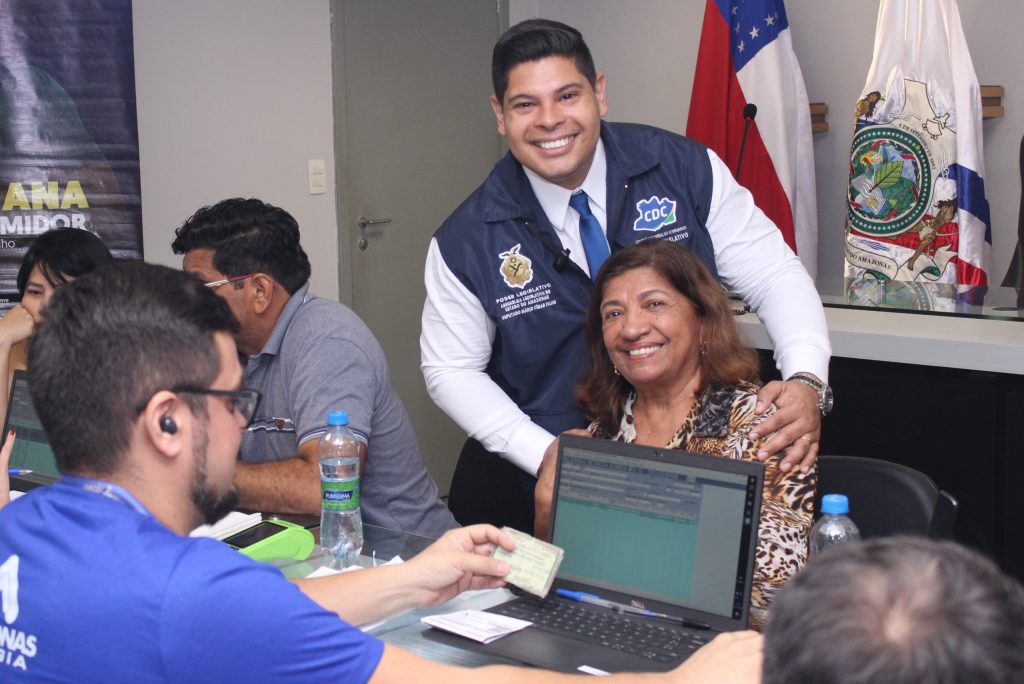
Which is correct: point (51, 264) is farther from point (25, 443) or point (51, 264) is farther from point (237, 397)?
point (237, 397)

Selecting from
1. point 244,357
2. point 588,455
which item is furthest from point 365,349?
point 588,455

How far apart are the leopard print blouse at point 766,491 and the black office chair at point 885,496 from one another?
0.12 m

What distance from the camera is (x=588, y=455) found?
180 cm

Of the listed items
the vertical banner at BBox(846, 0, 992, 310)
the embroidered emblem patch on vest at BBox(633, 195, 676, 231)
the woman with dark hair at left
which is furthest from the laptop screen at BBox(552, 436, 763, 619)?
the vertical banner at BBox(846, 0, 992, 310)

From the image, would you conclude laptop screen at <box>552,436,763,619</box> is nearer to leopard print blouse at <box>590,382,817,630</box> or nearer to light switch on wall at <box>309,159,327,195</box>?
leopard print blouse at <box>590,382,817,630</box>

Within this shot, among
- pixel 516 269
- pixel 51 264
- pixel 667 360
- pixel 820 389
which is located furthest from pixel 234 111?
pixel 820 389

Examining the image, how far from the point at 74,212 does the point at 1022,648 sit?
369 cm

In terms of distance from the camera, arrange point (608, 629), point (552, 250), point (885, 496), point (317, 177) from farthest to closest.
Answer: point (317, 177) → point (552, 250) → point (885, 496) → point (608, 629)

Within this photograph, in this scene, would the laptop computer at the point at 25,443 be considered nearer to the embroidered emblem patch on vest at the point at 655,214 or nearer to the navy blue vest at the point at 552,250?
the navy blue vest at the point at 552,250

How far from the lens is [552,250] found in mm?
2457

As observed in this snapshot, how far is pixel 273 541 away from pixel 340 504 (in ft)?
0.49

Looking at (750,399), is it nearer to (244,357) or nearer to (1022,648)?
(244,357)

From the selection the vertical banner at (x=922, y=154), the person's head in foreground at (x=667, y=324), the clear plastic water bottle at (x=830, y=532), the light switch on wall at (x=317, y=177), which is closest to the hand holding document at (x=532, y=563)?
the clear plastic water bottle at (x=830, y=532)

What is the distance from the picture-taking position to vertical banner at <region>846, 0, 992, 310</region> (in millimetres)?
4129
